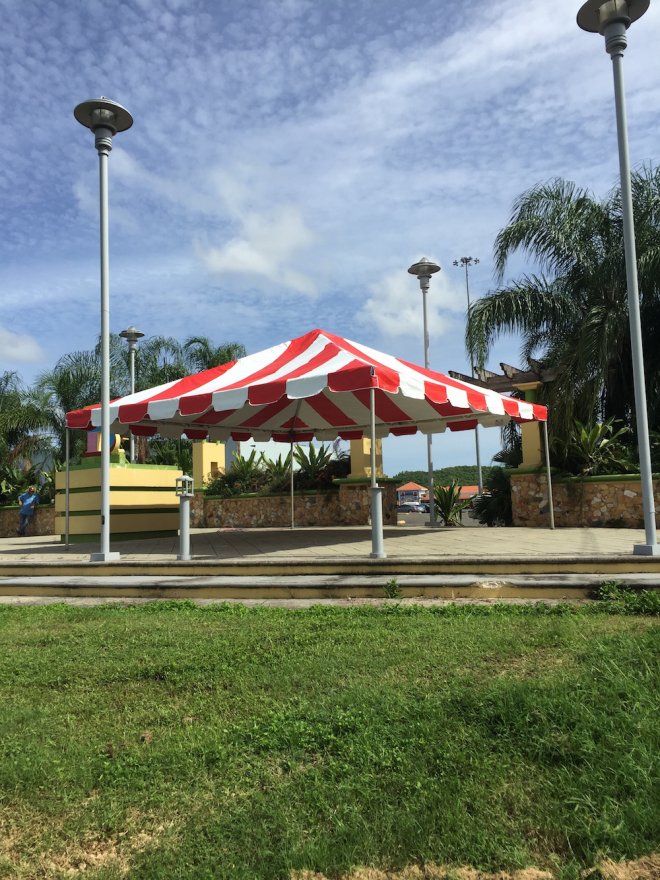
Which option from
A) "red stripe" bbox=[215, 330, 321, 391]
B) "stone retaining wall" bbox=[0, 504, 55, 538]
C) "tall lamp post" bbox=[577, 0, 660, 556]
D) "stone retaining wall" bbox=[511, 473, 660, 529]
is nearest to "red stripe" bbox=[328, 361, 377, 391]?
"red stripe" bbox=[215, 330, 321, 391]

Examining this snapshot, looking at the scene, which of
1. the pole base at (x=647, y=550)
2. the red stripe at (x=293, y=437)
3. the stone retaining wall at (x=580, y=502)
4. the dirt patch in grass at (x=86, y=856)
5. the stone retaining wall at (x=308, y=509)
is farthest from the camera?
the stone retaining wall at (x=308, y=509)

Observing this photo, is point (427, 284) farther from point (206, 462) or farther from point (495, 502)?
point (206, 462)

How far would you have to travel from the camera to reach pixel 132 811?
2484 millimetres

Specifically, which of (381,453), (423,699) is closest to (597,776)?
(423,699)

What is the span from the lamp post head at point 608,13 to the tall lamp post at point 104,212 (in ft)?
18.0

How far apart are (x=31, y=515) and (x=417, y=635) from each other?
54.9 feet

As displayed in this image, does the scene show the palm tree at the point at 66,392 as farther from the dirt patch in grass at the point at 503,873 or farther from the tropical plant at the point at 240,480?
the dirt patch in grass at the point at 503,873

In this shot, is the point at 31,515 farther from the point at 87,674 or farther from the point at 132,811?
the point at 132,811

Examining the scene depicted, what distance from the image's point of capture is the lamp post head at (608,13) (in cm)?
718

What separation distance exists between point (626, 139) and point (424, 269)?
7284mm

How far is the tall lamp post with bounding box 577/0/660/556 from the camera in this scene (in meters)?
7.23

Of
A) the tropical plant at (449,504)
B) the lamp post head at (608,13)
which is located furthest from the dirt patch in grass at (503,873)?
the tropical plant at (449,504)

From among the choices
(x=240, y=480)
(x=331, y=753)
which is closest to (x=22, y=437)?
(x=240, y=480)

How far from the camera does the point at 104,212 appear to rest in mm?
9047
